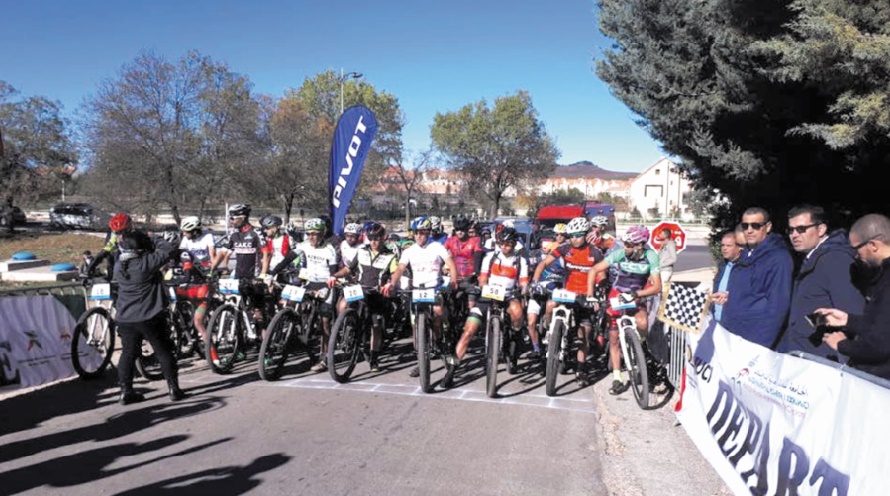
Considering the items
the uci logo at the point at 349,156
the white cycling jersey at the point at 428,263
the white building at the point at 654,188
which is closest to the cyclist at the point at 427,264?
the white cycling jersey at the point at 428,263

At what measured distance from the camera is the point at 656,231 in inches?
446

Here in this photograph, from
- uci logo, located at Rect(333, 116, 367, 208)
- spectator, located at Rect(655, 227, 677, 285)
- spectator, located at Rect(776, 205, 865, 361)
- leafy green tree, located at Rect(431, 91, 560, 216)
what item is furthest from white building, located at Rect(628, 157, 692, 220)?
spectator, located at Rect(776, 205, 865, 361)

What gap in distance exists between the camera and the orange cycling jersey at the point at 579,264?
7.16 meters

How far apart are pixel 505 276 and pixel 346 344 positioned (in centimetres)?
208

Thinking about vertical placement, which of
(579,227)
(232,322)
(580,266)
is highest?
(579,227)

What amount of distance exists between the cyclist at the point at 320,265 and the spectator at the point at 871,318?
5544 mm

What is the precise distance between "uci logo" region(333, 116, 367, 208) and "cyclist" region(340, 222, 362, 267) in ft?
7.22

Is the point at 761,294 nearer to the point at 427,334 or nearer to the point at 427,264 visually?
the point at 427,334

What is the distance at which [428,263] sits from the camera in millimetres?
7059

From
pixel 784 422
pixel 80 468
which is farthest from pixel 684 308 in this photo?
pixel 80 468

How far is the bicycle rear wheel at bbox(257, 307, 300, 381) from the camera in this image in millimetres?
7031

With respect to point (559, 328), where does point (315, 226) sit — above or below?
above

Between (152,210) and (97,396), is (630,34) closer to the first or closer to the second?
(97,396)

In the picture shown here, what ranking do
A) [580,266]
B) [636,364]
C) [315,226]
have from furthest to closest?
1. [315,226]
2. [580,266]
3. [636,364]
